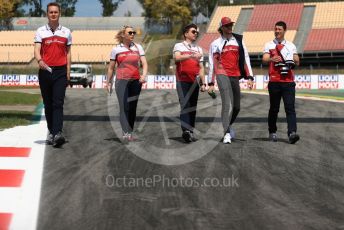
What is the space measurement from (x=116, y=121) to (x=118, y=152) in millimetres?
4322

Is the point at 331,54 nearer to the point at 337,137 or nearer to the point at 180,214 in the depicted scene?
the point at 337,137

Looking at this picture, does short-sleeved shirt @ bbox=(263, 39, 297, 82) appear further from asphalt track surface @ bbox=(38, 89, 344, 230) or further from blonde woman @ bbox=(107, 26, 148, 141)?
blonde woman @ bbox=(107, 26, 148, 141)

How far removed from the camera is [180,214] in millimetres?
5113

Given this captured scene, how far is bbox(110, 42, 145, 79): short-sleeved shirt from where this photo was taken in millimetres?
9328

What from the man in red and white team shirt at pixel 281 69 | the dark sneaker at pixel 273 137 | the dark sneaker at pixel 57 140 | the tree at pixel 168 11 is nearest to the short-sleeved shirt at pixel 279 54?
the man in red and white team shirt at pixel 281 69

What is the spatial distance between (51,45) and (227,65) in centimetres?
286

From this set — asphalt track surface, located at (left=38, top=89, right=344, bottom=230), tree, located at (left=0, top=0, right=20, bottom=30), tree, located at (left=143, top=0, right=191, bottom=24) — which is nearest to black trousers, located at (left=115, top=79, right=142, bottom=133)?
asphalt track surface, located at (left=38, top=89, right=344, bottom=230)

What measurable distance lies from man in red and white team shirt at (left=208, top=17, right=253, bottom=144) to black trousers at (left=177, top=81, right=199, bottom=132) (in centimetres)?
31

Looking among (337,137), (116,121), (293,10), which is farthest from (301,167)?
(293,10)

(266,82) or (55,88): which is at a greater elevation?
(266,82)

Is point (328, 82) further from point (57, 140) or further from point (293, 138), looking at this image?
point (57, 140)

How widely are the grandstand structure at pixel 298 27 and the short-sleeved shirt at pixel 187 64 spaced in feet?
156

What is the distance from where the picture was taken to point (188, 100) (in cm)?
947

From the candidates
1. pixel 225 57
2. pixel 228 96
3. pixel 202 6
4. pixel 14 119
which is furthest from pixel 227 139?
pixel 202 6
